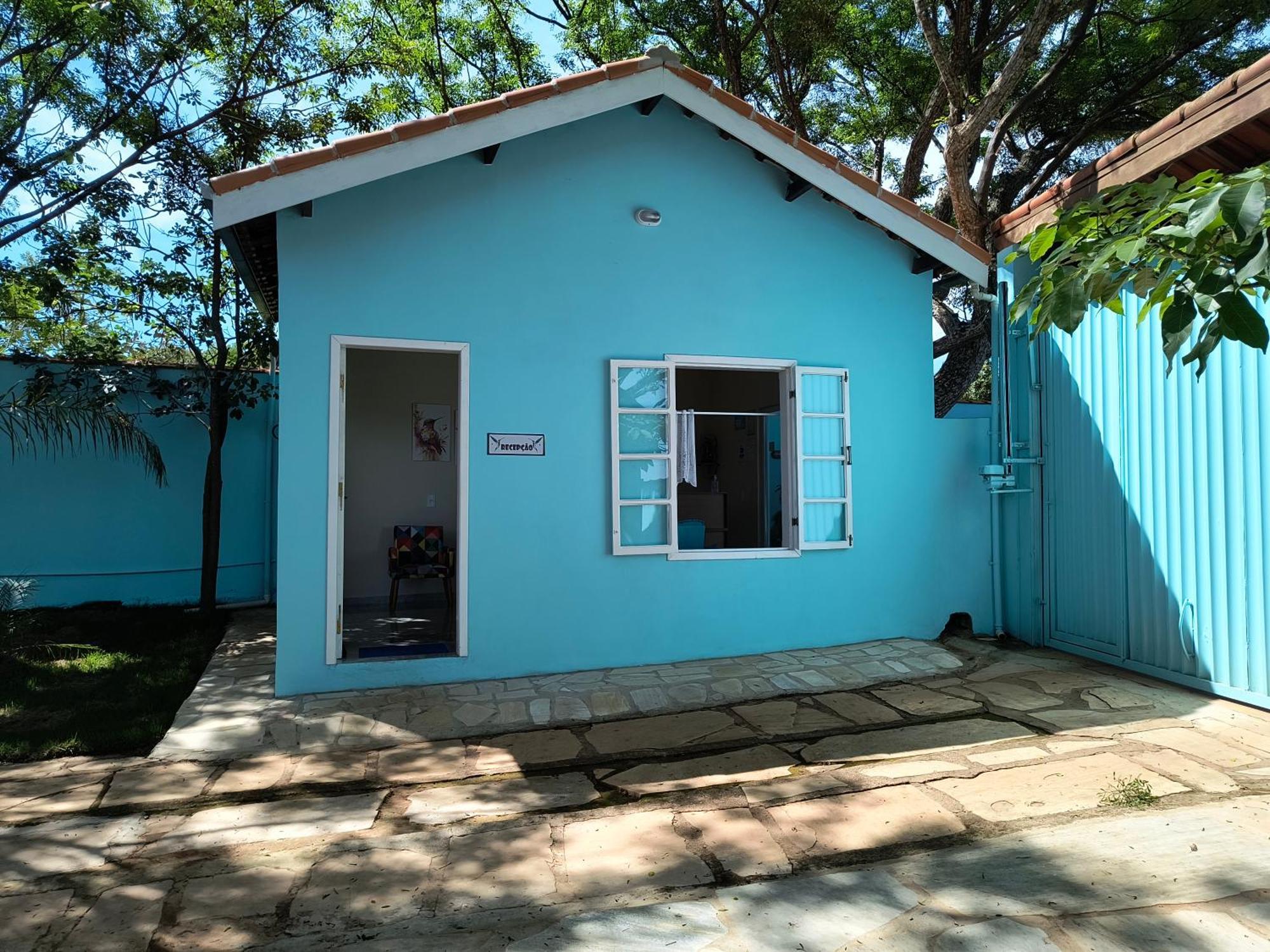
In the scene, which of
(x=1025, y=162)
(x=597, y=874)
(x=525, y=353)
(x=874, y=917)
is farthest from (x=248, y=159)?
(x=1025, y=162)

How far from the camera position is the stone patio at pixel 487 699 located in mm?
4375

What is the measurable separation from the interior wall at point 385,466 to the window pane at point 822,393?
4.23 m

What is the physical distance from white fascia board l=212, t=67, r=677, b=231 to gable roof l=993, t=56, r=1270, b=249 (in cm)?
296

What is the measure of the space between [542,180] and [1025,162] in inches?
317

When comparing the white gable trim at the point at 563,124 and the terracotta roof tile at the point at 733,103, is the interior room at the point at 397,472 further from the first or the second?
the terracotta roof tile at the point at 733,103

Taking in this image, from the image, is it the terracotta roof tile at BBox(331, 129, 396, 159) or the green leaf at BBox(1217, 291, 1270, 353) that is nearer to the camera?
the green leaf at BBox(1217, 291, 1270, 353)

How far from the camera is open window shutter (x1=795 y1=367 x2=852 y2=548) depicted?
20.0 ft

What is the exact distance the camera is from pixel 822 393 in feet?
20.3

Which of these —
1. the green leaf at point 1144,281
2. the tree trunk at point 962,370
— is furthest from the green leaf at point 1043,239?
the tree trunk at point 962,370

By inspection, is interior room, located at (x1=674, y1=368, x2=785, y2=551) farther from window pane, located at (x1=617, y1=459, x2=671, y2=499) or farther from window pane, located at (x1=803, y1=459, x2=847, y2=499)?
window pane, located at (x1=617, y1=459, x2=671, y2=499)

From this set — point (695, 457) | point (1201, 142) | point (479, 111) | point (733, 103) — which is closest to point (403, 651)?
point (695, 457)

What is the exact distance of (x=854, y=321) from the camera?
20.8 ft

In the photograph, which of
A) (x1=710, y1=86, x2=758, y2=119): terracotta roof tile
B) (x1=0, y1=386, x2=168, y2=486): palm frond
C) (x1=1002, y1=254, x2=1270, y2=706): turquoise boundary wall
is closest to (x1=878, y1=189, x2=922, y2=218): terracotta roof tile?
(x1=1002, y1=254, x2=1270, y2=706): turquoise boundary wall

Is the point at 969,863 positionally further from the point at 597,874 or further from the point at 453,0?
the point at 453,0
